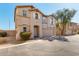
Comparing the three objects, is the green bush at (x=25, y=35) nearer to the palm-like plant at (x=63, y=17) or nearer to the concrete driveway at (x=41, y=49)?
the concrete driveway at (x=41, y=49)

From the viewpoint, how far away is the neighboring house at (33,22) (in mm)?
4156

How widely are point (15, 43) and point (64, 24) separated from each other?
0.98 m

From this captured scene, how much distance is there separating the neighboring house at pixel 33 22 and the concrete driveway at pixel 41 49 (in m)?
0.19

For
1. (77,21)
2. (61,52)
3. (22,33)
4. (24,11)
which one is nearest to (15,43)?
(22,33)

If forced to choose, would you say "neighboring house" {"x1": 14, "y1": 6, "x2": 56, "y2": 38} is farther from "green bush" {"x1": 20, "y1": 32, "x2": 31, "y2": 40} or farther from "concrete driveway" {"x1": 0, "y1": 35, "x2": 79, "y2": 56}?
"concrete driveway" {"x1": 0, "y1": 35, "x2": 79, "y2": 56}

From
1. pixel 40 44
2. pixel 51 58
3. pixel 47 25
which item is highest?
pixel 47 25

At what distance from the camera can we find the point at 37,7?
4.21 meters

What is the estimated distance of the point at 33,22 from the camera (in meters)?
4.18

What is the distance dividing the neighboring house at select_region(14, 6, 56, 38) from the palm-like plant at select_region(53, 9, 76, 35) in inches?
3.2

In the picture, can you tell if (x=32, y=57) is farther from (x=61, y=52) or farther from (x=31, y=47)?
(x=61, y=52)

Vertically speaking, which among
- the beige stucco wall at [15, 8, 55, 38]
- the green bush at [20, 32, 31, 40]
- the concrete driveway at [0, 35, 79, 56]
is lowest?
the concrete driveway at [0, 35, 79, 56]

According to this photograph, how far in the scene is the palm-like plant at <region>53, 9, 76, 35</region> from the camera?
4.19 metres

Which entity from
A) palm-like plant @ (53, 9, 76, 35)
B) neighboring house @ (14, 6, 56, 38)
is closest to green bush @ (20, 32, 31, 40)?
neighboring house @ (14, 6, 56, 38)

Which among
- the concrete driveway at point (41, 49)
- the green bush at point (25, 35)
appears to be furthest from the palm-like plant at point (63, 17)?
the green bush at point (25, 35)
